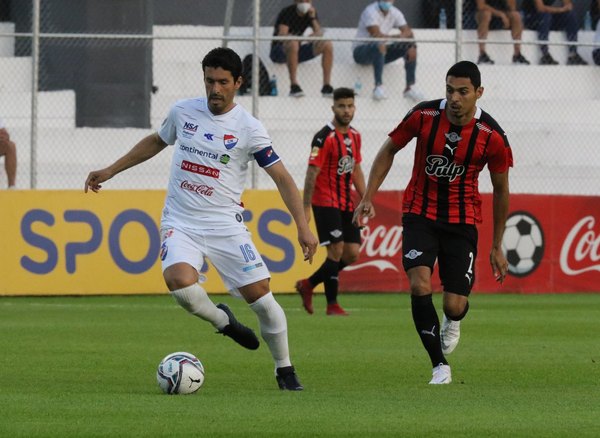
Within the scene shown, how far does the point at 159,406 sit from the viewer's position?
25.0 feet

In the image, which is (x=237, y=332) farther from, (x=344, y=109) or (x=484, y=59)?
(x=484, y=59)

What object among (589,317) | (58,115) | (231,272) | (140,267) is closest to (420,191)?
(231,272)

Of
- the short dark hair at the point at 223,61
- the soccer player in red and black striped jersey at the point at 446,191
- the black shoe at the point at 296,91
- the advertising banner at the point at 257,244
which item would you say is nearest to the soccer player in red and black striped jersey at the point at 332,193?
the advertising banner at the point at 257,244

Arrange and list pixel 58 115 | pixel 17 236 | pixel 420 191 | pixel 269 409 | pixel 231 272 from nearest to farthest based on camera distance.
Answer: pixel 269 409
pixel 231 272
pixel 420 191
pixel 17 236
pixel 58 115

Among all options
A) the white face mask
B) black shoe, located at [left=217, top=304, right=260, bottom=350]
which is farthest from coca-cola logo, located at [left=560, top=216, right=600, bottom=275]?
black shoe, located at [left=217, top=304, right=260, bottom=350]

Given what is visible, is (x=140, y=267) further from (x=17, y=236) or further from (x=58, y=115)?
(x=58, y=115)

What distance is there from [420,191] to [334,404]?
2.27 m

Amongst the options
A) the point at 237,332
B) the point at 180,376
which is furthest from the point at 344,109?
the point at 180,376

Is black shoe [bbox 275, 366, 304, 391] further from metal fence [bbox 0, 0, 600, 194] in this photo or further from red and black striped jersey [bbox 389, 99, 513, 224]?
metal fence [bbox 0, 0, 600, 194]

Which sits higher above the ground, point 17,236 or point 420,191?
point 420,191

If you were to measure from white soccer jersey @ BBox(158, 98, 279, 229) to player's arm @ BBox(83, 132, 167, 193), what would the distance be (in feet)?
A: 0.76

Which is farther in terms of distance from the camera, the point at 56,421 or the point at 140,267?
the point at 140,267

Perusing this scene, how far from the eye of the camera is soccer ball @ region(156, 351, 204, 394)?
8336 mm

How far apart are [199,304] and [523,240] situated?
11.3 meters
